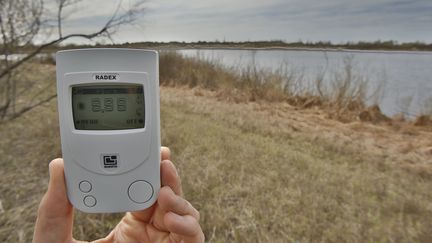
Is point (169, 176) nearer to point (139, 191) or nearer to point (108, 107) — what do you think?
point (139, 191)

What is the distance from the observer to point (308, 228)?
68.8 inches

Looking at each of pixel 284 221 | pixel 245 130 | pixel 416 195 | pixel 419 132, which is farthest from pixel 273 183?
pixel 419 132

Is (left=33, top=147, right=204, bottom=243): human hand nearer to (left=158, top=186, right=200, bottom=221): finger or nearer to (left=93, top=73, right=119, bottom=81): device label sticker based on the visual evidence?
(left=158, top=186, right=200, bottom=221): finger

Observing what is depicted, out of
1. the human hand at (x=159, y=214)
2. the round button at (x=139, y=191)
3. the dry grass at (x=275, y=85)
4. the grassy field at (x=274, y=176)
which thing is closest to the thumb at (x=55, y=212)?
the human hand at (x=159, y=214)

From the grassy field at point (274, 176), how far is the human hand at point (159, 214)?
122 centimetres

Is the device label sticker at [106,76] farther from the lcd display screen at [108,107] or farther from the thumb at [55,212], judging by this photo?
the thumb at [55,212]

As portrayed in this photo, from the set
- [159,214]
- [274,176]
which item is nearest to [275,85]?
[274,176]

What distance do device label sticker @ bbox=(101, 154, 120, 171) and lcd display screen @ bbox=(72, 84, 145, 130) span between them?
0.05m

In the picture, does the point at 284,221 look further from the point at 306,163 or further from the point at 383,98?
the point at 383,98

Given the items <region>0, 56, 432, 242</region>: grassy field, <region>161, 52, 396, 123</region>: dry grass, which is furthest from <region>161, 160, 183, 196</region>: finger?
<region>161, 52, 396, 123</region>: dry grass

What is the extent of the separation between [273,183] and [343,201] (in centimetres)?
52

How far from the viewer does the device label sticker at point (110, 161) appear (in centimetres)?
51

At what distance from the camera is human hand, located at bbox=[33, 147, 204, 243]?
0.52 meters

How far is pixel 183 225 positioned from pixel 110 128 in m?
0.22
